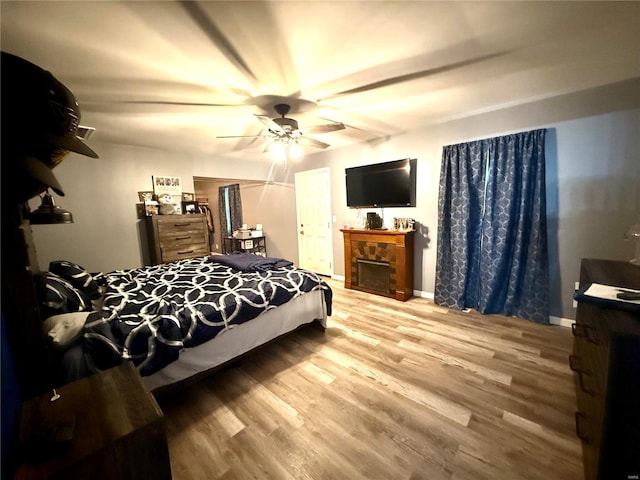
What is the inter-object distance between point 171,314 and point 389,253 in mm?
2882

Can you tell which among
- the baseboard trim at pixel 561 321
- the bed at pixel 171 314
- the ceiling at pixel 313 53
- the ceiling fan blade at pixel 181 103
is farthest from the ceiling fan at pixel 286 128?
the baseboard trim at pixel 561 321

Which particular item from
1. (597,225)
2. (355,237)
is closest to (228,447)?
(355,237)

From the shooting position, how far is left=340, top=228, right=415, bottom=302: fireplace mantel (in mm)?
3668

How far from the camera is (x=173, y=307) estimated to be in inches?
76.3

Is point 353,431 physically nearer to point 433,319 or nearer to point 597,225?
point 433,319

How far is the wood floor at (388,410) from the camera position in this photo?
4.68ft

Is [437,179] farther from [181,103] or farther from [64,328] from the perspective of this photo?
[64,328]

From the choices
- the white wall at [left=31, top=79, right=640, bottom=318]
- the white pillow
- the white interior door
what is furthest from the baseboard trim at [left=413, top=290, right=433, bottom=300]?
the white pillow

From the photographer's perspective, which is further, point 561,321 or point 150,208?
point 150,208

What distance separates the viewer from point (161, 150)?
405 cm

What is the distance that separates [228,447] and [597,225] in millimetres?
3723

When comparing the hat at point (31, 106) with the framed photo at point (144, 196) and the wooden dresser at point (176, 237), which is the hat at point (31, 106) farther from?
the framed photo at point (144, 196)

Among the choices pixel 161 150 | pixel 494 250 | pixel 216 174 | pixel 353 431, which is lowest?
pixel 353 431

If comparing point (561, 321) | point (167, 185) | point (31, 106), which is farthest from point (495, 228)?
point (167, 185)
